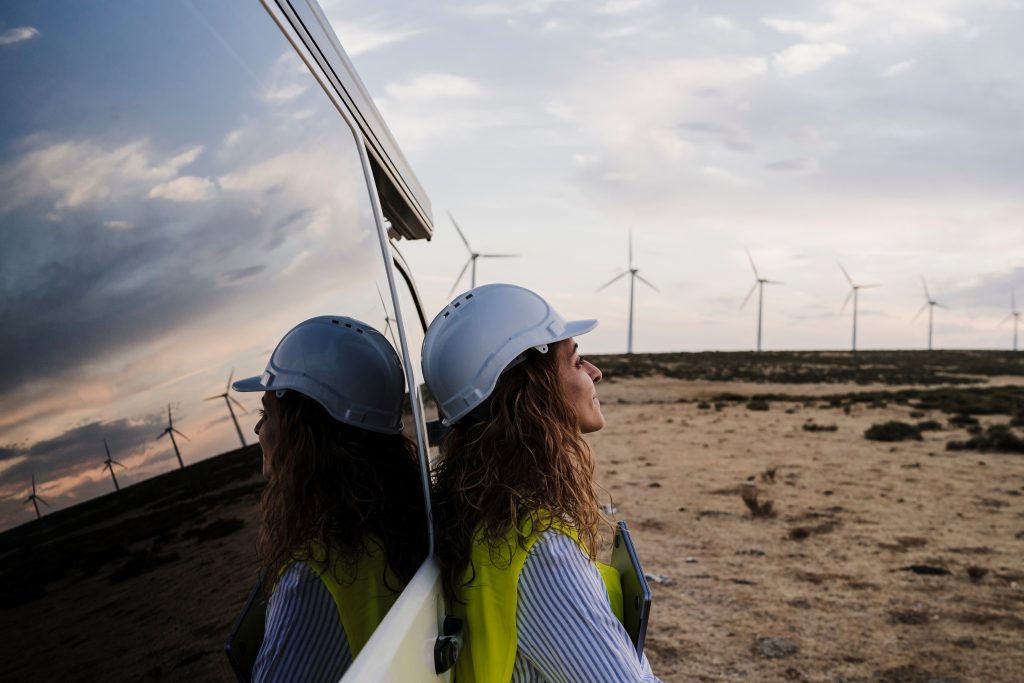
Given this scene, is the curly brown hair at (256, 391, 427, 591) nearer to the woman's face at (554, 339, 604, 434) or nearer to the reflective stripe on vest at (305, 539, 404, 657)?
the reflective stripe on vest at (305, 539, 404, 657)

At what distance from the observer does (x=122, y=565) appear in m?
0.88

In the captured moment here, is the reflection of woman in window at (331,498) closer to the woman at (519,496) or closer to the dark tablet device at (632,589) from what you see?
the woman at (519,496)

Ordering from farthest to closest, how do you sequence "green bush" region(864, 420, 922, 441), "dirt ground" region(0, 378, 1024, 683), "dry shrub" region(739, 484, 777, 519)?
"green bush" region(864, 420, 922, 441), "dry shrub" region(739, 484, 777, 519), "dirt ground" region(0, 378, 1024, 683)

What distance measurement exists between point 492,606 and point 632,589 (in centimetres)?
48

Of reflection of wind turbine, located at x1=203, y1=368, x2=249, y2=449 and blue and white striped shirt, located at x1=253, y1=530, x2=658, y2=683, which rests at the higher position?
reflection of wind turbine, located at x1=203, y1=368, x2=249, y2=449

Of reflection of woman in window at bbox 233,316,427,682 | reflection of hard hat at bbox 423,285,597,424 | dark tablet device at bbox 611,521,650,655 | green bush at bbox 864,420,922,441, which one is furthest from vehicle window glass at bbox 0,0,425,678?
green bush at bbox 864,420,922,441

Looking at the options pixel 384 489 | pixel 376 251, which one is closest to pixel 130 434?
pixel 384 489

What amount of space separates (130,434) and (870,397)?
32.0 metres

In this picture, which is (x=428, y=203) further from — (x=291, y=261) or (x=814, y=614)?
(x=814, y=614)

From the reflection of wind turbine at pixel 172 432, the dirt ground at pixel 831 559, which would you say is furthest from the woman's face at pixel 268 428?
the dirt ground at pixel 831 559

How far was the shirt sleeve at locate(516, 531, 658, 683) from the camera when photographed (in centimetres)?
155

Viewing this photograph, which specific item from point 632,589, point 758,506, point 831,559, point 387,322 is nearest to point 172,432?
point 387,322

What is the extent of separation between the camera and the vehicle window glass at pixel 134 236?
2.40 feet

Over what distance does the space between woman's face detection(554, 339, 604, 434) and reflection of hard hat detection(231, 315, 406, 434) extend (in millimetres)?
389
